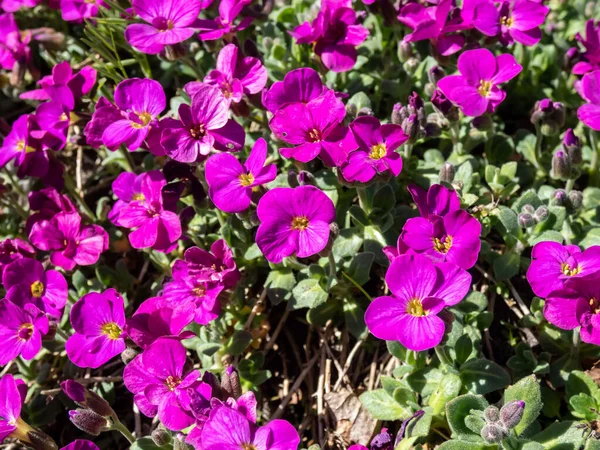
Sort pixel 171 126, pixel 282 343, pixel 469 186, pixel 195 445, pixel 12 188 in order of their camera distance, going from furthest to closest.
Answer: pixel 12 188 → pixel 282 343 → pixel 469 186 → pixel 171 126 → pixel 195 445

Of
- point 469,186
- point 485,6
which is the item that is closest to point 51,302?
point 469,186

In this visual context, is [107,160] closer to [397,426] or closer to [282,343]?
[282,343]

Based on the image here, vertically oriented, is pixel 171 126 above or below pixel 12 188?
above

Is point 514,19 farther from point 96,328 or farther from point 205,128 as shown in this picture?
point 96,328

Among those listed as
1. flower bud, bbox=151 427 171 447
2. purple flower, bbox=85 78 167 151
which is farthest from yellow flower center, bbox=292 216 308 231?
flower bud, bbox=151 427 171 447

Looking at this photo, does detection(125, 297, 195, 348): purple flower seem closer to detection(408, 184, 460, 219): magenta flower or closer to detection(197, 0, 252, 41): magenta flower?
detection(408, 184, 460, 219): magenta flower

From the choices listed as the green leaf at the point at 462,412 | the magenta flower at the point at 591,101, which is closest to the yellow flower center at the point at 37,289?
the green leaf at the point at 462,412

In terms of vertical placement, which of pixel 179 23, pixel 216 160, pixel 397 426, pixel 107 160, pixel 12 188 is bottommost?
pixel 397 426
